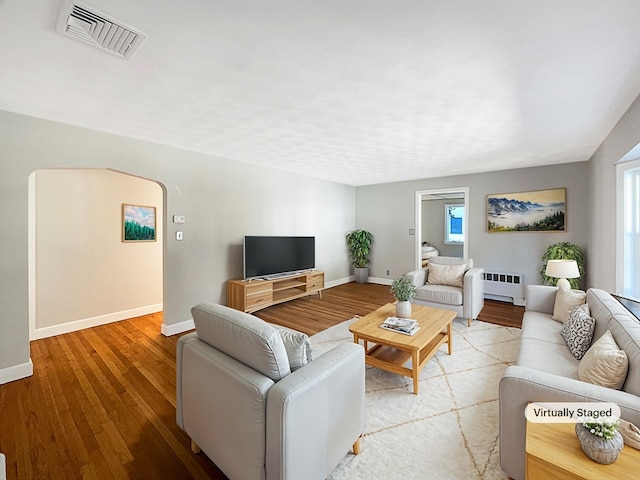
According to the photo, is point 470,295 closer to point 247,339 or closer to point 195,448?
point 247,339

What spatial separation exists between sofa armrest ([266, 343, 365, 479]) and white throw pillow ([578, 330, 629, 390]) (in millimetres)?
1211

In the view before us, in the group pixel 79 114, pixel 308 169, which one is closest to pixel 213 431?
pixel 79 114

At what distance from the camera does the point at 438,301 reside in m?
3.95

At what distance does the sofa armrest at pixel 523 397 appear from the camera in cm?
126

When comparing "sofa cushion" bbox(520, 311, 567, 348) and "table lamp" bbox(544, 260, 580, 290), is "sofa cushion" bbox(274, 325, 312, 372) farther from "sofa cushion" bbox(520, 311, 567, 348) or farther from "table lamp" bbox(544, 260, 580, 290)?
"table lamp" bbox(544, 260, 580, 290)

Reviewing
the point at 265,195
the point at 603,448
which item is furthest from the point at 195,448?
the point at 265,195

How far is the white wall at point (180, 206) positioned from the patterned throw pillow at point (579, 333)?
3.95m

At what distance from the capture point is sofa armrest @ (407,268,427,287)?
13.9ft

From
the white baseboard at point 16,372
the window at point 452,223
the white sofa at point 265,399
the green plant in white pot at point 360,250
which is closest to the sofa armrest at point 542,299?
the white sofa at point 265,399

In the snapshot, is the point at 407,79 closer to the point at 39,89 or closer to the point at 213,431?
the point at 213,431

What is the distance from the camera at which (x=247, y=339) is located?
54.1 inches

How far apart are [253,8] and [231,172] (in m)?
3.09

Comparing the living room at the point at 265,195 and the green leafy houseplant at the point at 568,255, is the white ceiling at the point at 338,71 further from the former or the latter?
the green leafy houseplant at the point at 568,255

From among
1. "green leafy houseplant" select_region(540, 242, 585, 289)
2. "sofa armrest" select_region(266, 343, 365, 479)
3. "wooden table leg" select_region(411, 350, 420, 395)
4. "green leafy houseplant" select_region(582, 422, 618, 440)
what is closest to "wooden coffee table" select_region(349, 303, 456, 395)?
"wooden table leg" select_region(411, 350, 420, 395)
